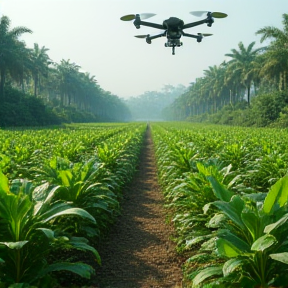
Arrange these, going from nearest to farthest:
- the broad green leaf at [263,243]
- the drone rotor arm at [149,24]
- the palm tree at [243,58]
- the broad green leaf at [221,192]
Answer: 1. the broad green leaf at [263,243]
2. the broad green leaf at [221,192]
3. the drone rotor arm at [149,24]
4. the palm tree at [243,58]

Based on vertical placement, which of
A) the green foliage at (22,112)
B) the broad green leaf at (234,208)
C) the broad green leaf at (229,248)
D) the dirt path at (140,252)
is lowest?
the dirt path at (140,252)

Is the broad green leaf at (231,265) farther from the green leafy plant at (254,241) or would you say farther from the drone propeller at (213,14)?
the drone propeller at (213,14)

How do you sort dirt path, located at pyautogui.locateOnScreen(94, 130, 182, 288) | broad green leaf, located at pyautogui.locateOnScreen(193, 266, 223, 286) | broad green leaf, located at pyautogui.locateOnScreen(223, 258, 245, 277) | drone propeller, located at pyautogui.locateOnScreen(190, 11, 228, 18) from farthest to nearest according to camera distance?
1. drone propeller, located at pyautogui.locateOnScreen(190, 11, 228, 18)
2. dirt path, located at pyautogui.locateOnScreen(94, 130, 182, 288)
3. broad green leaf, located at pyautogui.locateOnScreen(193, 266, 223, 286)
4. broad green leaf, located at pyautogui.locateOnScreen(223, 258, 245, 277)

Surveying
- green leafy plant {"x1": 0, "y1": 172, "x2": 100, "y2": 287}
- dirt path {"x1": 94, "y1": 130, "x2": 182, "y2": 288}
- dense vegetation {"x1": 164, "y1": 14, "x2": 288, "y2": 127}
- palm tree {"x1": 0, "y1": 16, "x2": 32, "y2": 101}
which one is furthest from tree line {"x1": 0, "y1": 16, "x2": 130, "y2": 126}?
green leafy plant {"x1": 0, "y1": 172, "x2": 100, "y2": 287}

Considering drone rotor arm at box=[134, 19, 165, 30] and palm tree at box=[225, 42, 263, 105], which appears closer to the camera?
drone rotor arm at box=[134, 19, 165, 30]

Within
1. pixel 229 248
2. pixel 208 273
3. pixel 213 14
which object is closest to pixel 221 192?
pixel 229 248

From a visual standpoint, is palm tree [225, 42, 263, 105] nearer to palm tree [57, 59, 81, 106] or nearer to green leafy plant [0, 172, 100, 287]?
palm tree [57, 59, 81, 106]

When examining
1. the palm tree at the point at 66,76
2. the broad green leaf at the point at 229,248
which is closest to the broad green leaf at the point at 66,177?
the broad green leaf at the point at 229,248

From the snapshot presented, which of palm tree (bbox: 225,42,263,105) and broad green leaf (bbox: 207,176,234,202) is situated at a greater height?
palm tree (bbox: 225,42,263,105)
